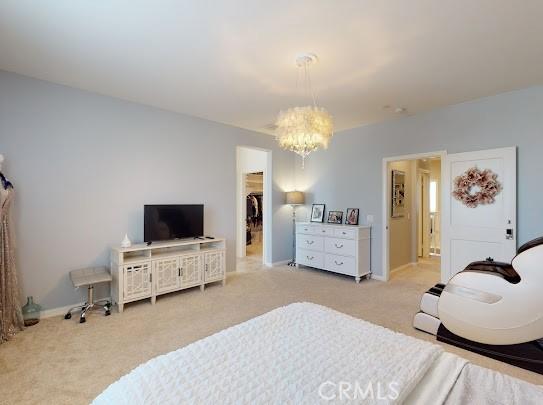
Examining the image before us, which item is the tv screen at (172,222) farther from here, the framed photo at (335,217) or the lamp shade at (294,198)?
the framed photo at (335,217)

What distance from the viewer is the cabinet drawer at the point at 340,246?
4.46m

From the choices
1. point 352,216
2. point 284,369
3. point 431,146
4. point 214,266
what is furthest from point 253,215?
point 284,369

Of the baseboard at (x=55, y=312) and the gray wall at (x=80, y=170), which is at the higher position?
the gray wall at (x=80, y=170)

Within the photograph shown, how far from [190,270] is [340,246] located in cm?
246

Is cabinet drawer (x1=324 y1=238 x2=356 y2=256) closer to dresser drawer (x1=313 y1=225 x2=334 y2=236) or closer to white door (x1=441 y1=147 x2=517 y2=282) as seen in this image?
dresser drawer (x1=313 y1=225 x2=334 y2=236)

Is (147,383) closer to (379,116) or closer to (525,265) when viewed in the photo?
(525,265)

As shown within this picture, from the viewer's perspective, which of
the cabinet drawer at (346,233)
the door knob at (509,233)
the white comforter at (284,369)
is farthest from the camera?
the cabinet drawer at (346,233)

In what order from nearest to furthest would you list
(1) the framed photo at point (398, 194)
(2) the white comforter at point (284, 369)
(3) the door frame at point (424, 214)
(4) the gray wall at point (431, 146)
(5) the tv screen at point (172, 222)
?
(2) the white comforter at point (284, 369) → (4) the gray wall at point (431, 146) → (5) the tv screen at point (172, 222) → (1) the framed photo at point (398, 194) → (3) the door frame at point (424, 214)

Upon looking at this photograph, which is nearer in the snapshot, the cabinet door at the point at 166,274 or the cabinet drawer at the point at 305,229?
the cabinet door at the point at 166,274

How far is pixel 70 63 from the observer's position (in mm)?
2656

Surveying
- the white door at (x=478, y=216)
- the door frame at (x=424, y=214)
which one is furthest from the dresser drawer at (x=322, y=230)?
the door frame at (x=424, y=214)

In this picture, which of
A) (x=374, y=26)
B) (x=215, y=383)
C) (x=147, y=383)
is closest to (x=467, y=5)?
(x=374, y=26)

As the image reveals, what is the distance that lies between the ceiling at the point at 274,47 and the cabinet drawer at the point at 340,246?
2.24 m

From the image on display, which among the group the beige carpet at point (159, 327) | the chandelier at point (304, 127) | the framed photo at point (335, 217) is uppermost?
the chandelier at point (304, 127)
